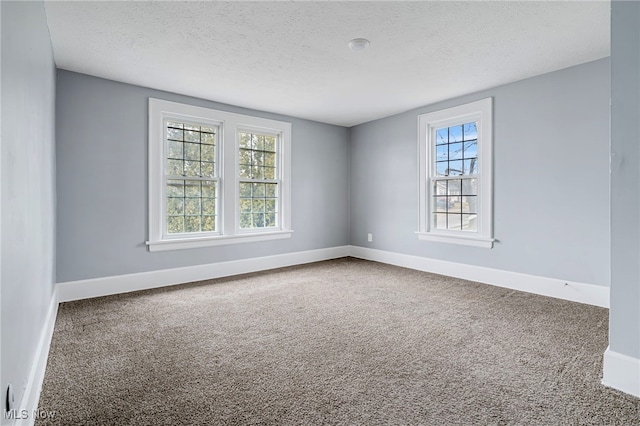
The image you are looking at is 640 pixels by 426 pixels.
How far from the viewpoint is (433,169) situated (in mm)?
4820

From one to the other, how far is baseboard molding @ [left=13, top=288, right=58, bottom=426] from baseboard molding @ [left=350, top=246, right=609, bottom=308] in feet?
14.0

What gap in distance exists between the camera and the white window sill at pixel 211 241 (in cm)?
408

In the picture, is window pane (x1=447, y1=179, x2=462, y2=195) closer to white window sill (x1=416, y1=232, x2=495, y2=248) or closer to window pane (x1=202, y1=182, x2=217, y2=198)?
white window sill (x1=416, y1=232, x2=495, y2=248)

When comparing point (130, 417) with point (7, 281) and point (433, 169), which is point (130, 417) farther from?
point (433, 169)

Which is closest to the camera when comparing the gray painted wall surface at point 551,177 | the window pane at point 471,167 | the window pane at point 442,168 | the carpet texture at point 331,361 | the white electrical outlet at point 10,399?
the white electrical outlet at point 10,399

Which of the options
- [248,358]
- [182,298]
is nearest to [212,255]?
[182,298]

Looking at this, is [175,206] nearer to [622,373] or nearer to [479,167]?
[479,167]

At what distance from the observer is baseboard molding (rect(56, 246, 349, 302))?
11.6 feet

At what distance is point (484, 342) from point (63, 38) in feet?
13.7

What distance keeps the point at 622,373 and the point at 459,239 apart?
268 centimetres

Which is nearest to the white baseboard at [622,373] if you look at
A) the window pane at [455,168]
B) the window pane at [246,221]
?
the window pane at [455,168]

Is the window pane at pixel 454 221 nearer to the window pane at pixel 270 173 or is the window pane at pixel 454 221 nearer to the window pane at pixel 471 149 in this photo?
the window pane at pixel 471 149

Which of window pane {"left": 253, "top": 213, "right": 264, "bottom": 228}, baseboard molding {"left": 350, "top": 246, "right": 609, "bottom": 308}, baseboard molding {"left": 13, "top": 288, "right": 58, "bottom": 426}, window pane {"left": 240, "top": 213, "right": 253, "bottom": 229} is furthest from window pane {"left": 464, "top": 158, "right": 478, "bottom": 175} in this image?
baseboard molding {"left": 13, "top": 288, "right": 58, "bottom": 426}

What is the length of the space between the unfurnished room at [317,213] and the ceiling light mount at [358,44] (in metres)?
0.03
